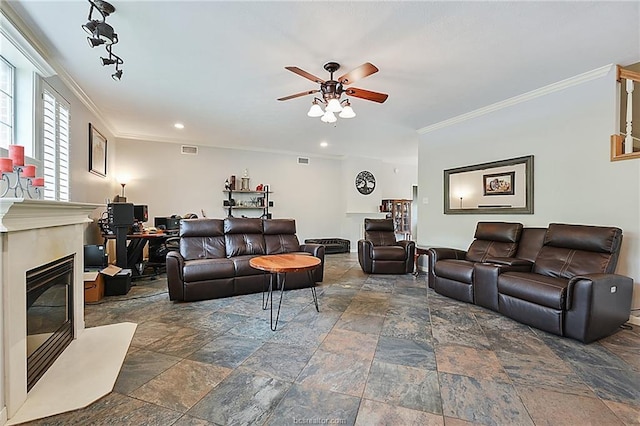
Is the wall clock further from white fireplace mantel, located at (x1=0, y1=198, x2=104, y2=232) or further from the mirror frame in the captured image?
white fireplace mantel, located at (x1=0, y1=198, x2=104, y2=232)

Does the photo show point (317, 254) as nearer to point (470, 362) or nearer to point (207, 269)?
point (207, 269)

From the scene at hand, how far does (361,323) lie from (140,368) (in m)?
1.85

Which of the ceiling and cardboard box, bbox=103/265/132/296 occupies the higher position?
the ceiling

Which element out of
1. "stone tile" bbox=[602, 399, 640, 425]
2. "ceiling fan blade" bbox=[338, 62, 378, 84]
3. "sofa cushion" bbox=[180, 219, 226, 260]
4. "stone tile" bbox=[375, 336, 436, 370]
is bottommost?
"stone tile" bbox=[602, 399, 640, 425]

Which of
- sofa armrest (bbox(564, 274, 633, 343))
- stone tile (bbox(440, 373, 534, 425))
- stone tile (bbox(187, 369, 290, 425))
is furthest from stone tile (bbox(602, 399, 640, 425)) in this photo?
stone tile (bbox(187, 369, 290, 425))

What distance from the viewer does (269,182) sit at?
7.30 meters

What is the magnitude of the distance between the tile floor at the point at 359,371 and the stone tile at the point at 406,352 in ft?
0.05

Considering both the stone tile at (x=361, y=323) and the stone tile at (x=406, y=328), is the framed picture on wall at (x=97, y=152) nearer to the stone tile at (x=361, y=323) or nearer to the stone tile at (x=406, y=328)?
the stone tile at (x=361, y=323)

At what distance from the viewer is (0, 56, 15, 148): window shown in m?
2.49

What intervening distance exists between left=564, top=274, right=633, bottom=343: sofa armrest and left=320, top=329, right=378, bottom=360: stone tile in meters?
1.67

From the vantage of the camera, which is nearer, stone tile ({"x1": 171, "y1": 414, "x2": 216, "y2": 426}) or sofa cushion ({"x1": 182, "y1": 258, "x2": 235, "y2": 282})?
stone tile ({"x1": 171, "y1": 414, "x2": 216, "y2": 426})

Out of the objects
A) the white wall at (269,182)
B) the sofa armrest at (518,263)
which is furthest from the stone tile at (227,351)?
the white wall at (269,182)

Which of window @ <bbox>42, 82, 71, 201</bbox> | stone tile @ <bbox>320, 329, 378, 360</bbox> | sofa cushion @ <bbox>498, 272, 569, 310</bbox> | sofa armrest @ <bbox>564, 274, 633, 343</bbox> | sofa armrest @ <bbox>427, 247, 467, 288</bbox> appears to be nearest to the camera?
stone tile @ <bbox>320, 329, 378, 360</bbox>

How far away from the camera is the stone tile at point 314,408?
1534mm
